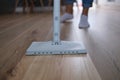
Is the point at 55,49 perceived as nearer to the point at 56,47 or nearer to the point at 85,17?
the point at 56,47

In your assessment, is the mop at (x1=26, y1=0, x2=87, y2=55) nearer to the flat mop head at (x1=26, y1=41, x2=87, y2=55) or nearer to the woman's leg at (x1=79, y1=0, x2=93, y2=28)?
the flat mop head at (x1=26, y1=41, x2=87, y2=55)

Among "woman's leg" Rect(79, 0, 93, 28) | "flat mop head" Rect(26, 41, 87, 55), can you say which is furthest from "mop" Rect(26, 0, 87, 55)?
"woman's leg" Rect(79, 0, 93, 28)

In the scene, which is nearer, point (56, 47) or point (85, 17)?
point (56, 47)

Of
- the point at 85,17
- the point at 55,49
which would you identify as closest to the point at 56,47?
the point at 55,49

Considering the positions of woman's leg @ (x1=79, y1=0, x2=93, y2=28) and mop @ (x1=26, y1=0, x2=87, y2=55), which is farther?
woman's leg @ (x1=79, y1=0, x2=93, y2=28)

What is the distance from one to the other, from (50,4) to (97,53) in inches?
155

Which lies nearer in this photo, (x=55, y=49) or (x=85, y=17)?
(x=55, y=49)

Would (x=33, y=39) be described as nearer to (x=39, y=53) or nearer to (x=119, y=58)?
(x=39, y=53)

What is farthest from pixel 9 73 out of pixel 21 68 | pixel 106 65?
pixel 106 65

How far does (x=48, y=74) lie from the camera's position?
0.83 m

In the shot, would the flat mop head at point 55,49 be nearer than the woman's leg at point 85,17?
Yes

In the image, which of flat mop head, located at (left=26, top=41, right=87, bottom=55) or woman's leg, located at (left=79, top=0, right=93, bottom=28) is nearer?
flat mop head, located at (left=26, top=41, right=87, bottom=55)

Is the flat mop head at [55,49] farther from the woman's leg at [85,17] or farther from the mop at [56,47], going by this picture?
the woman's leg at [85,17]

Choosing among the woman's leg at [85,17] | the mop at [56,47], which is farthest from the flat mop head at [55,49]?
the woman's leg at [85,17]
